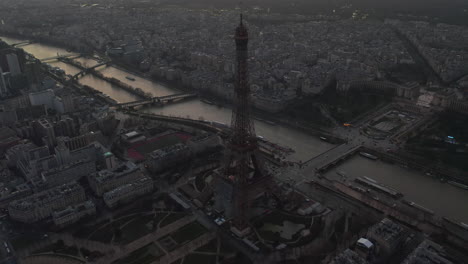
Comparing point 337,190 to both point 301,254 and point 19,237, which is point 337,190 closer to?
point 301,254

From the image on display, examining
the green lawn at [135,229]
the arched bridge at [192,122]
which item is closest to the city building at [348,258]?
the green lawn at [135,229]

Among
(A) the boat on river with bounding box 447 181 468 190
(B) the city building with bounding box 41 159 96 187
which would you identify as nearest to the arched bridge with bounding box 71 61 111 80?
(B) the city building with bounding box 41 159 96 187

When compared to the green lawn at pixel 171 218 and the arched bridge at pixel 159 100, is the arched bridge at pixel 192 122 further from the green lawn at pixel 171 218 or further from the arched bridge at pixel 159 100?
the green lawn at pixel 171 218

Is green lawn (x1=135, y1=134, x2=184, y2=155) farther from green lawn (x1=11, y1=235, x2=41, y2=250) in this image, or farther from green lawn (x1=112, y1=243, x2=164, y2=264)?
green lawn (x1=112, y1=243, x2=164, y2=264)

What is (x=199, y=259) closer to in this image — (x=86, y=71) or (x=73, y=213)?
(x=73, y=213)

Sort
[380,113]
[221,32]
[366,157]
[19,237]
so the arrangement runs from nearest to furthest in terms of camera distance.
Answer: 1. [19,237]
2. [366,157]
3. [380,113]
4. [221,32]

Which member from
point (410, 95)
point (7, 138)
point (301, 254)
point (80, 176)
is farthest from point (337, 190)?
Result: point (7, 138)
